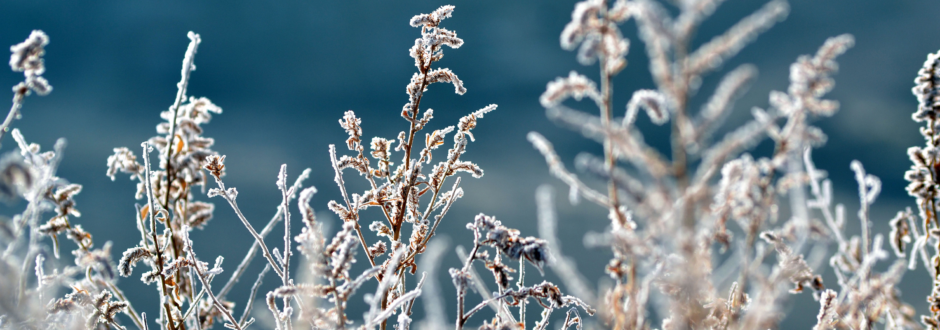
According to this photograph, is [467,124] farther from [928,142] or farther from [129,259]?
[928,142]

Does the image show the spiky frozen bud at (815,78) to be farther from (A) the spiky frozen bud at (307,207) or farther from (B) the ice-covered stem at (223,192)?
(B) the ice-covered stem at (223,192)

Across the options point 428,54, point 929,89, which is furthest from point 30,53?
point 929,89

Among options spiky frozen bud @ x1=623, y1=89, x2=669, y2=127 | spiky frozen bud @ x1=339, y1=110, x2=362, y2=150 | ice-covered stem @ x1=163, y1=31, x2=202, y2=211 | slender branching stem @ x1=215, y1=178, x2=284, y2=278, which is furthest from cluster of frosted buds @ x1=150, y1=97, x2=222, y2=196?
spiky frozen bud @ x1=623, y1=89, x2=669, y2=127

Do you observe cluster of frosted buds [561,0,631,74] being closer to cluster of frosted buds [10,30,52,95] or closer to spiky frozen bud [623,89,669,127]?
spiky frozen bud [623,89,669,127]

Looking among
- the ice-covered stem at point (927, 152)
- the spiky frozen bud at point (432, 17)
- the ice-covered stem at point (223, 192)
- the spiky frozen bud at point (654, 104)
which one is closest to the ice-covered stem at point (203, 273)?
the ice-covered stem at point (223, 192)

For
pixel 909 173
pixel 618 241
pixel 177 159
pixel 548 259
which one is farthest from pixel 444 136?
pixel 909 173

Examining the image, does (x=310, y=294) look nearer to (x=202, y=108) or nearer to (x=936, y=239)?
(x=202, y=108)
